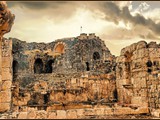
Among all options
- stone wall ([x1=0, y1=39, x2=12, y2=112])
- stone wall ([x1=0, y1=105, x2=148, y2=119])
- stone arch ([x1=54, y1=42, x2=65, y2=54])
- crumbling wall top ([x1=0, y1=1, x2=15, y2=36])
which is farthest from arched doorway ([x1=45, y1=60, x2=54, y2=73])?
crumbling wall top ([x1=0, y1=1, x2=15, y2=36])

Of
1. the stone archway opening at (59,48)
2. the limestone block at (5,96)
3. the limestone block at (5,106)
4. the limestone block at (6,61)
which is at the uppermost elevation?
the stone archway opening at (59,48)

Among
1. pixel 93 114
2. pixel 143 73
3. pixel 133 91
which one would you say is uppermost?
pixel 143 73

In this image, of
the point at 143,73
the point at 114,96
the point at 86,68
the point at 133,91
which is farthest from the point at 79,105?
the point at 86,68

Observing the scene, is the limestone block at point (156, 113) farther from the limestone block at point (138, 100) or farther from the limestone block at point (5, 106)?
the limestone block at point (5, 106)

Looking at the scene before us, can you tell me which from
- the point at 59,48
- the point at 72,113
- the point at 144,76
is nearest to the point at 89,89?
the point at 144,76

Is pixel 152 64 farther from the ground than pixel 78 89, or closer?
farther from the ground

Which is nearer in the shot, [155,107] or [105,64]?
[155,107]

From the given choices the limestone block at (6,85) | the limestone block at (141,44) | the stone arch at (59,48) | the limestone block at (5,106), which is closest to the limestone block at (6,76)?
the limestone block at (6,85)

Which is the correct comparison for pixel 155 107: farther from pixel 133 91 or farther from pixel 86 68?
pixel 86 68

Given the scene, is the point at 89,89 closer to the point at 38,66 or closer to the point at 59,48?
the point at 38,66

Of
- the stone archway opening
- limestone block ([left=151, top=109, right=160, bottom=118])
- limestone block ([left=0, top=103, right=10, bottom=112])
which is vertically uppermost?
the stone archway opening

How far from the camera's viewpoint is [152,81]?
945 cm

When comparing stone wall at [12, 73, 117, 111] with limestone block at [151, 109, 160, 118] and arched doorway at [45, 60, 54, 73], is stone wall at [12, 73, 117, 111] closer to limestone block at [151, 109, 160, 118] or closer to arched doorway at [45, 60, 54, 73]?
limestone block at [151, 109, 160, 118]

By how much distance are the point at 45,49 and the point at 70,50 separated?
381 cm
